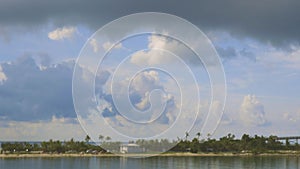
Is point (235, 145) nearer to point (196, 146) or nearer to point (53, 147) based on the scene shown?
point (196, 146)

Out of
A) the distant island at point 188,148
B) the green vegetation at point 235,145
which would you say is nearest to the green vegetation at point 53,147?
the distant island at point 188,148

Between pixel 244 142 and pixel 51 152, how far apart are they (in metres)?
47.3

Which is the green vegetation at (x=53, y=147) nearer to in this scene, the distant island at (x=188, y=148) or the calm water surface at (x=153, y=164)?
the distant island at (x=188, y=148)

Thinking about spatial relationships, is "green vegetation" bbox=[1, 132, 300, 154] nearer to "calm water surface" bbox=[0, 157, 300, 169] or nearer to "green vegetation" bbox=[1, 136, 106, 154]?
"green vegetation" bbox=[1, 136, 106, 154]

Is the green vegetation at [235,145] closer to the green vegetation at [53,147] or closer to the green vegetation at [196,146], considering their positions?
the green vegetation at [196,146]

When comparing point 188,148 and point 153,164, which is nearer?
point 153,164

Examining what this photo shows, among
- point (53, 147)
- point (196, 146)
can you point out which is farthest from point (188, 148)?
point (53, 147)

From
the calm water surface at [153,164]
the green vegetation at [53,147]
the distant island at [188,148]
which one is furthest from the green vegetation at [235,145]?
the calm water surface at [153,164]

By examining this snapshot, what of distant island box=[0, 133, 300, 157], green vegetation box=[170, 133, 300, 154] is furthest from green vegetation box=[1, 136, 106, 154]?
green vegetation box=[170, 133, 300, 154]

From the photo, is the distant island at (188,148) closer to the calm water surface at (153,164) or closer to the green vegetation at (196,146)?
the green vegetation at (196,146)

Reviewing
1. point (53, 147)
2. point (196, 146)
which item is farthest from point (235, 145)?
point (53, 147)

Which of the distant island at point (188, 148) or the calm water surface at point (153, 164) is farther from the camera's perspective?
the distant island at point (188, 148)

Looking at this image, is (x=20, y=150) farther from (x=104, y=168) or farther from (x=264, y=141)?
(x=264, y=141)

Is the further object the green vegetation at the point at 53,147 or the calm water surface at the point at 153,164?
the green vegetation at the point at 53,147
